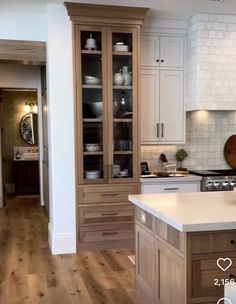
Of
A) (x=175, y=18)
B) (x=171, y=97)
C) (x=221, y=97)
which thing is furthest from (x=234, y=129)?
(x=175, y=18)

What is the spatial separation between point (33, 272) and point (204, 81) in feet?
9.96

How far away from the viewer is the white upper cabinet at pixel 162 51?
4.83 meters

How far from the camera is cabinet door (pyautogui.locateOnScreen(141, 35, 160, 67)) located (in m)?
4.83

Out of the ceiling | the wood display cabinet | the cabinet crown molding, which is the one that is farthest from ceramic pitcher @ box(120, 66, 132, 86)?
the ceiling

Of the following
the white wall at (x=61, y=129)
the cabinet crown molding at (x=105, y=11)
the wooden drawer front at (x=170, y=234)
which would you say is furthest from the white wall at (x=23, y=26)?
the wooden drawer front at (x=170, y=234)

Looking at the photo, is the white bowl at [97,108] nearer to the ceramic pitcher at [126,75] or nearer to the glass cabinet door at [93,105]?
the glass cabinet door at [93,105]

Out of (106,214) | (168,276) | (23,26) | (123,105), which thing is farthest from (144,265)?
(23,26)

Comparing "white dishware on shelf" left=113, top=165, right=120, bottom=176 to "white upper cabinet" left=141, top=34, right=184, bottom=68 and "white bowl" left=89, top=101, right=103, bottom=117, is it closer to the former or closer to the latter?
"white bowl" left=89, top=101, right=103, bottom=117

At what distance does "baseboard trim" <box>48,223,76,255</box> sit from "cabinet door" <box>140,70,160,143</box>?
1524mm

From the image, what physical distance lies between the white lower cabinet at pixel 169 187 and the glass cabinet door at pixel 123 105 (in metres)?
0.23

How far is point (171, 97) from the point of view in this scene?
4.94 meters

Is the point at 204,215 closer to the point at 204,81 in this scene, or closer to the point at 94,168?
the point at 94,168

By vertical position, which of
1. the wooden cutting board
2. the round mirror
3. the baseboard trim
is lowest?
the baseboard trim

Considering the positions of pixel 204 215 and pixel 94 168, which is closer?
pixel 204 215
